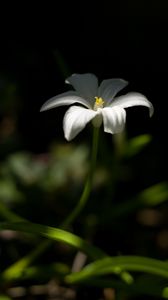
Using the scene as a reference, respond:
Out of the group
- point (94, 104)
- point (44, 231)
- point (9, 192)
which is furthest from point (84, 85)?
point (9, 192)

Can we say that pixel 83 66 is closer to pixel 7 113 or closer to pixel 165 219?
pixel 7 113

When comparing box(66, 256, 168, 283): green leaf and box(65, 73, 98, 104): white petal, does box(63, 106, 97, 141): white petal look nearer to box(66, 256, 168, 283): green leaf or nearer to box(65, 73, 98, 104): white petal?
box(65, 73, 98, 104): white petal

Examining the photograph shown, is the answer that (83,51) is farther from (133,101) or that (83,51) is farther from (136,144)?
(133,101)

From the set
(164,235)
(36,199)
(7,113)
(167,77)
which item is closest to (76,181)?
(36,199)

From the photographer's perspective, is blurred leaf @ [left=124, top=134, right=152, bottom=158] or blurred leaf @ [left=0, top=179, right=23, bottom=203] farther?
blurred leaf @ [left=0, top=179, right=23, bottom=203]

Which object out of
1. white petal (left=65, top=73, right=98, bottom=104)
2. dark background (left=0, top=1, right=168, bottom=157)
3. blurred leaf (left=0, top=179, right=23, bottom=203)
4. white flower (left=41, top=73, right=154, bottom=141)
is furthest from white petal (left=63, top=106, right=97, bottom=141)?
dark background (left=0, top=1, right=168, bottom=157)

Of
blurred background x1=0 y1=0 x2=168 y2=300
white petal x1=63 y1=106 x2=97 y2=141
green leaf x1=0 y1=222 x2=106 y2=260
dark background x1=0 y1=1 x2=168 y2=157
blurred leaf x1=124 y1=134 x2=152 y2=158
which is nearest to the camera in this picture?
white petal x1=63 y1=106 x2=97 y2=141
